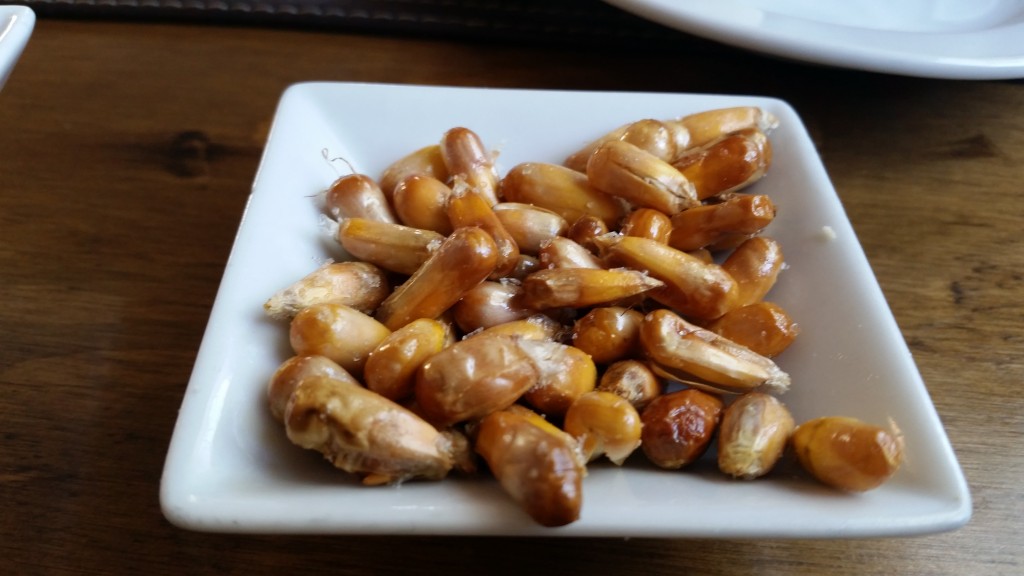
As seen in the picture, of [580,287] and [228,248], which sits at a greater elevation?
[580,287]

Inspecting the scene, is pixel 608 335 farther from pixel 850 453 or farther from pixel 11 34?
pixel 11 34

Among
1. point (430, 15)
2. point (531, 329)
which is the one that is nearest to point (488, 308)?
point (531, 329)

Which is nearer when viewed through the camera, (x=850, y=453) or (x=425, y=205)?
(x=850, y=453)

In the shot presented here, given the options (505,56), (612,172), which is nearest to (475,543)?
(612,172)

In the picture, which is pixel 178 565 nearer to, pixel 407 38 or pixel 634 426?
pixel 634 426

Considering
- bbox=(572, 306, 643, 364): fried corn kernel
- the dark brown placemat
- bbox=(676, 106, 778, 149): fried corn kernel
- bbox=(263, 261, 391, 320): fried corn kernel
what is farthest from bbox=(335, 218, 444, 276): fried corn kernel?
the dark brown placemat

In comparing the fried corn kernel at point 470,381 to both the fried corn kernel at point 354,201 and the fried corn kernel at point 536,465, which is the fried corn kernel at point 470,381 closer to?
the fried corn kernel at point 536,465
